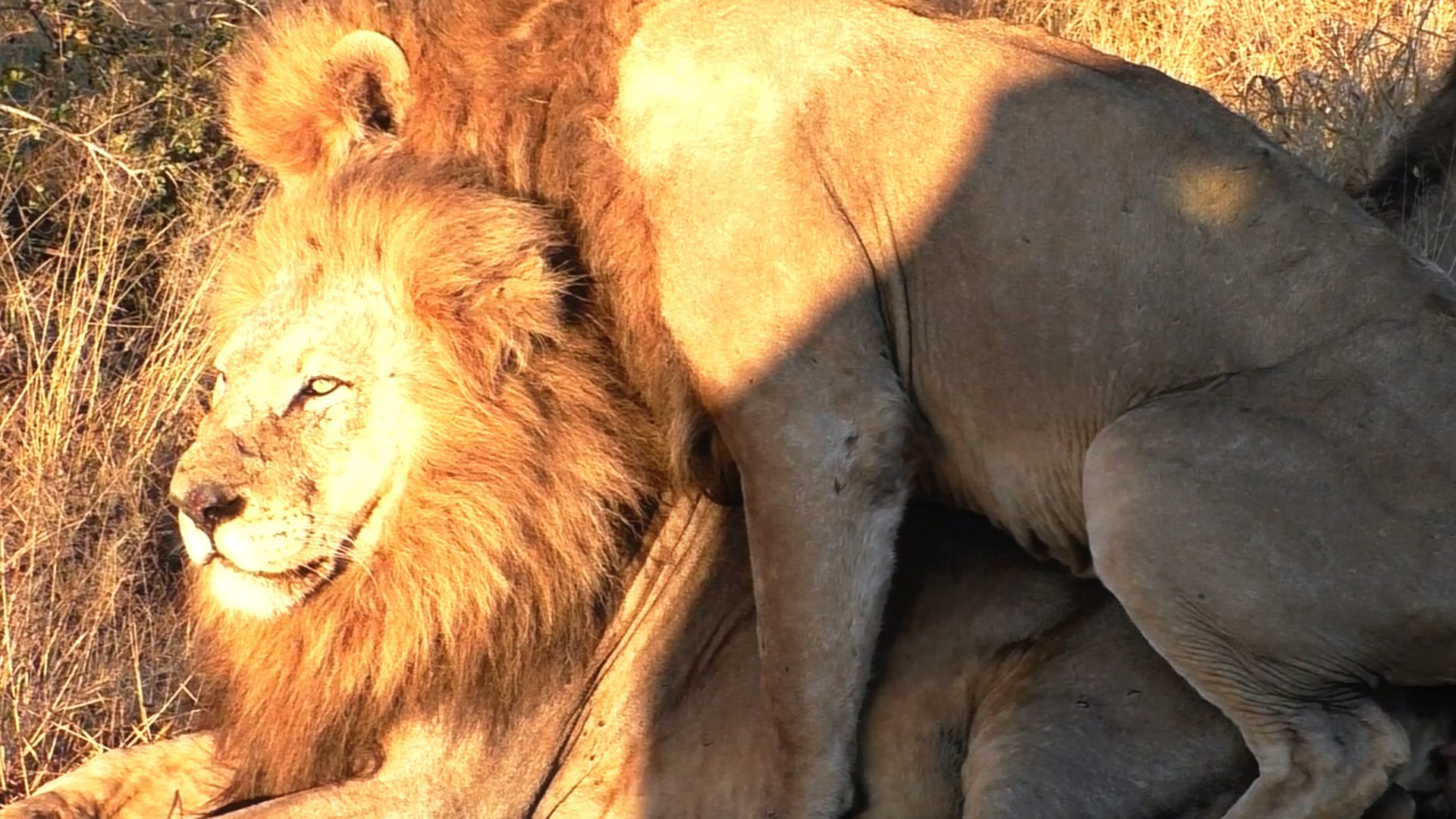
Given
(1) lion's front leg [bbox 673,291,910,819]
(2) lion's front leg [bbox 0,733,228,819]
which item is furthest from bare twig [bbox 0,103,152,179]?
(1) lion's front leg [bbox 673,291,910,819]

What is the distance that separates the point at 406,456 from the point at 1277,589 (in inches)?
58.1

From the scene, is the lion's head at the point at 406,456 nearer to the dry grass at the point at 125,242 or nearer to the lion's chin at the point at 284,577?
the lion's chin at the point at 284,577

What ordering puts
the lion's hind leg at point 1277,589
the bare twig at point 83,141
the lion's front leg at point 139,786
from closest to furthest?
the lion's hind leg at point 1277,589 → the lion's front leg at point 139,786 → the bare twig at point 83,141

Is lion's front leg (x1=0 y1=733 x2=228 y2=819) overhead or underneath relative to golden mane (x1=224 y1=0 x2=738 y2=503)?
underneath

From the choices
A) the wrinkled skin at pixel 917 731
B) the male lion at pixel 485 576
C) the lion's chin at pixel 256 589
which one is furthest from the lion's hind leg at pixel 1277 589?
the lion's chin at pixel 256 589

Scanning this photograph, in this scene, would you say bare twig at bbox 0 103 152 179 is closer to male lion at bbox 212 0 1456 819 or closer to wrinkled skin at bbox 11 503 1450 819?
male lion at bbox 212 0 1456 819

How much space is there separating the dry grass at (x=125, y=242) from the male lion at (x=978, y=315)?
27.5 inches

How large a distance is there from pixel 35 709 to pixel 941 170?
6.86ft

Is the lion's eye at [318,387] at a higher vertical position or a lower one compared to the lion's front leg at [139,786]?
higher

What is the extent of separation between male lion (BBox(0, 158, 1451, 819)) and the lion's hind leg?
30cm

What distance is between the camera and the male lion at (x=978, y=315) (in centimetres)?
273

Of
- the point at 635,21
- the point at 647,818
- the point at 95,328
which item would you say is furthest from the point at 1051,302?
the point at 95,328

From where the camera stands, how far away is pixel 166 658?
408 centimetres

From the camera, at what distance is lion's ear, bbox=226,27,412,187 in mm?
3312
